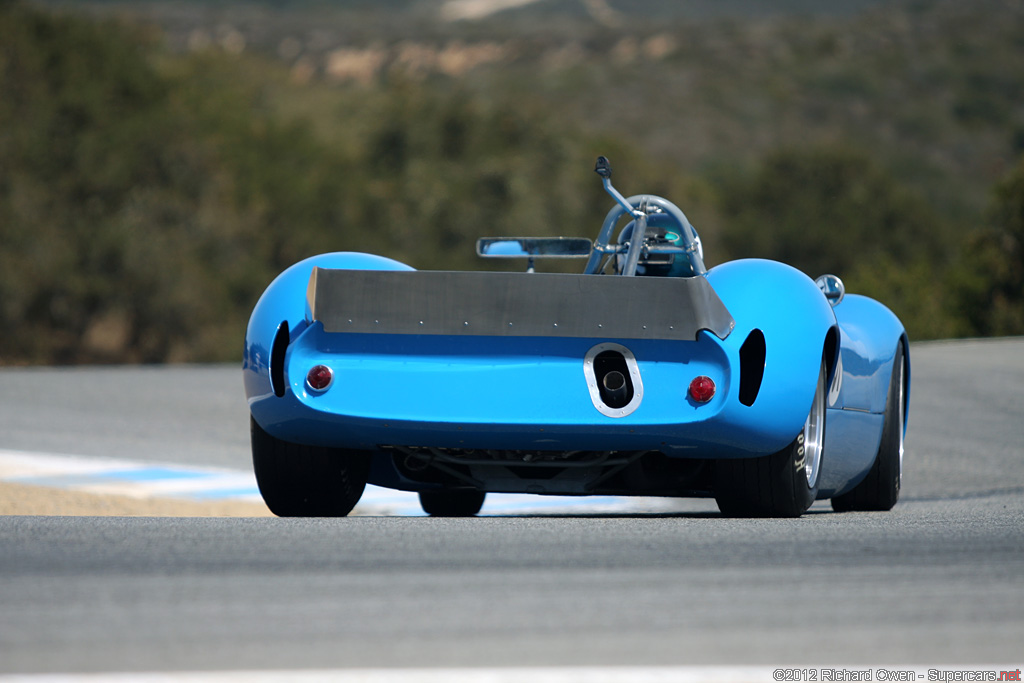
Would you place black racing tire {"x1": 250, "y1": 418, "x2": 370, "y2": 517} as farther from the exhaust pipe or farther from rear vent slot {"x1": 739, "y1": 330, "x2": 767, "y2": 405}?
rear vent slot {"x1": 739, "y1": 330, "x2": 767, "y2": 405}

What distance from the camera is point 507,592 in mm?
3617

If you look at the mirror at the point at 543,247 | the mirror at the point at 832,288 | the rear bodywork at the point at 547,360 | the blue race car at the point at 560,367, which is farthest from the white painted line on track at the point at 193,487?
the rear bodywork at the point at 547,360

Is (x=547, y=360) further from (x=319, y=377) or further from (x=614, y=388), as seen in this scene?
(x=319, y=377)

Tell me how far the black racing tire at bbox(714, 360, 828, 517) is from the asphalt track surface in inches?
8.0

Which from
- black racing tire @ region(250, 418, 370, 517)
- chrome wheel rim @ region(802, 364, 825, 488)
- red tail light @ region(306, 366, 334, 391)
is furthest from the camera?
black racing tire @ region(250, 418, 370, 517)

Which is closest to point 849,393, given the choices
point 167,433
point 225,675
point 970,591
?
point 970,591

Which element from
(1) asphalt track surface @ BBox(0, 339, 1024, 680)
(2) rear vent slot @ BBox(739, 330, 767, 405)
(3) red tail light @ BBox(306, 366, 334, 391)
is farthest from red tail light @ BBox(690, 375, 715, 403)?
(3) red tail light @ BBox(306, 366, 334, 391)

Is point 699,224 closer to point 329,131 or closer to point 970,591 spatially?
point 329,131

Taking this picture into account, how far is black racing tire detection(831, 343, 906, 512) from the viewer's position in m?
6.47

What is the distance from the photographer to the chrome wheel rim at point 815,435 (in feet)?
18.5

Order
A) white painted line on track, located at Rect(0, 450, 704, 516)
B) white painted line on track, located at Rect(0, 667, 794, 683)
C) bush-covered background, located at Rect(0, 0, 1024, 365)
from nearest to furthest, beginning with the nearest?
white painted line on track, located at Rect(0, 667, 794, 683)
white painted line on track, located at Rect(0, 450, 704, 516)
bush-covered background, located at Rect(0, 0, 1024, 365)

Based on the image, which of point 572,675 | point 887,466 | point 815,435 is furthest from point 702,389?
point 572,675

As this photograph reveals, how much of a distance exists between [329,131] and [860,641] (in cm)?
7119

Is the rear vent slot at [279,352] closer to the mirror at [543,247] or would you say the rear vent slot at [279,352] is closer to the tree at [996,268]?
the mirror at [543,247]
